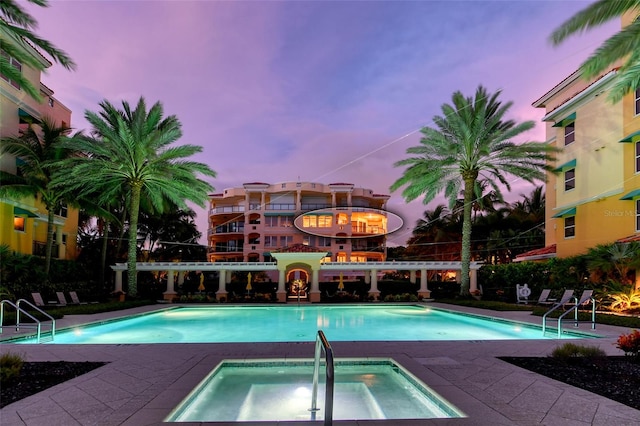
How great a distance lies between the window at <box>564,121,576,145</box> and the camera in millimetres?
22781

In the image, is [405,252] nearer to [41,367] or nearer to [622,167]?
[622,167]

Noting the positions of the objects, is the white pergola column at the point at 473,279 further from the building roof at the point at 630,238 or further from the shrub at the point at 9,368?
the shrub at the point at 9,368

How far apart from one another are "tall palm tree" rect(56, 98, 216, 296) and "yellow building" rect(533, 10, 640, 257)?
20.0 meters

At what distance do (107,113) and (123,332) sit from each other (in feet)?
47.2

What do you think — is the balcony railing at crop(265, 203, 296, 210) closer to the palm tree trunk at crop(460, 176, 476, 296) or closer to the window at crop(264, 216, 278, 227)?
the window at crop(264, 216, 278, 227)

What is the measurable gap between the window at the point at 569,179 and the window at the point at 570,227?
169cm

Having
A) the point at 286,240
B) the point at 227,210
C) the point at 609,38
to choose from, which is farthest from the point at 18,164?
the point at 286,240

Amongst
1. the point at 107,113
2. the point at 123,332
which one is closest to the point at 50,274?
the point at 107,113

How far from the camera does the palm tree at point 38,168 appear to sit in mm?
20047

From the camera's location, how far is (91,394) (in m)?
5.34

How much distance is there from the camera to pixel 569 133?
23.2 m

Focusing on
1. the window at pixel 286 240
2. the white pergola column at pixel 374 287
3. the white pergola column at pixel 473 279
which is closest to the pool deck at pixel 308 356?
the white pergola column at pixel 374 287

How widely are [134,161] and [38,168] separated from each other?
15.4 ft

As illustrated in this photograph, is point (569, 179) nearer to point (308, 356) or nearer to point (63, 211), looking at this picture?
point (308, 356)
